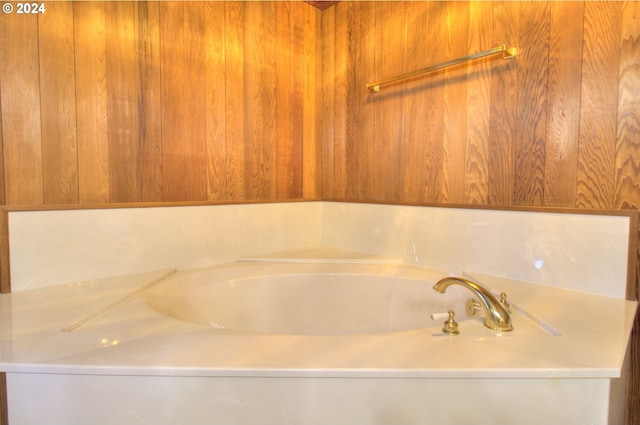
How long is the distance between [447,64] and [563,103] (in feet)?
1.40

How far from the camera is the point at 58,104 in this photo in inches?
43.1

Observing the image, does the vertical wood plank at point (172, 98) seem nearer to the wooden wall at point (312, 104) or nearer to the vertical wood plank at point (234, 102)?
the wooden wall at point (312, 104)

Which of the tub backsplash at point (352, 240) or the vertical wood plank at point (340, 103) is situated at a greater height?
the vertical wood plank at point (340, 103)

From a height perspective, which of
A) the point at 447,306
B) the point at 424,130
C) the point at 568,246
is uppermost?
the point at 424,130

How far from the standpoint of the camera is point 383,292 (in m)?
1.31

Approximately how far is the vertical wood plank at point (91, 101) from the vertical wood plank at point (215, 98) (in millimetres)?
384

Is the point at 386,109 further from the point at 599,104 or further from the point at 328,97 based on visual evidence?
the point at 599,104

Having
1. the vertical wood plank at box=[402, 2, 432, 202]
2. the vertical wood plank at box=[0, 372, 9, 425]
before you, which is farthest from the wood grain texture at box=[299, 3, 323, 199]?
the vertical wood plank at box=[0, 372, 9, 425]

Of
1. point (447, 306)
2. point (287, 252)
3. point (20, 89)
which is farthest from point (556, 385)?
point (20, 89)

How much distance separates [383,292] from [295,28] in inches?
55.5

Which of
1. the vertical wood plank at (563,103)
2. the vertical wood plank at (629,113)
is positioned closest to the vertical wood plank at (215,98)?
the vertical wood plank at (563,103)

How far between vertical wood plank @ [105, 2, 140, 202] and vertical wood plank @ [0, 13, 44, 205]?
0.20 metres

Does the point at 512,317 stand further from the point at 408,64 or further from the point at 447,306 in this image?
the point at 408,64

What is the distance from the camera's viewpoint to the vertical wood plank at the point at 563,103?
3.47 ft
